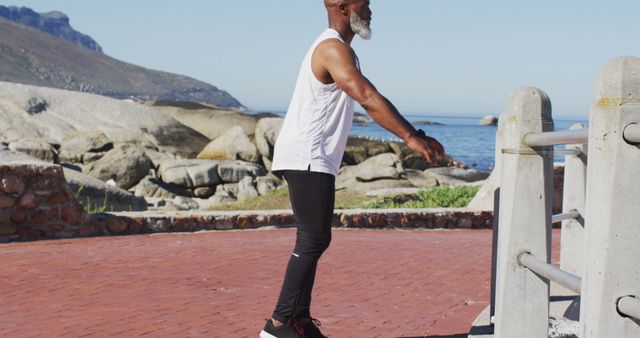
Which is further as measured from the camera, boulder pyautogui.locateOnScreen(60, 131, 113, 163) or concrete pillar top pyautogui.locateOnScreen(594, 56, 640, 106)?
boulder pyautogui.locateOnScreen(60, 131, 113, 163)

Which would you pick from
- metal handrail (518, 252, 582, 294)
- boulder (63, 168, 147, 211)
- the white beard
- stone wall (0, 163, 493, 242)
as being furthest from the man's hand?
boulder (63, 168, 147, 211)

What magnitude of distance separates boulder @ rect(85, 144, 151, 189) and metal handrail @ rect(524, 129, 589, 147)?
18.9 metres

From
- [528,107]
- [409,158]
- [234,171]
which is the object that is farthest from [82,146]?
[528,107]

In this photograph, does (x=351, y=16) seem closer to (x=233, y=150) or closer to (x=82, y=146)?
(x=82, y=146)

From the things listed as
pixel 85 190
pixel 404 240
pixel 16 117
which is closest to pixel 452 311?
pixel 404 240

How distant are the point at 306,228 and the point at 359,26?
98 centimetres

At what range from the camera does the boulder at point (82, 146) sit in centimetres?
2366

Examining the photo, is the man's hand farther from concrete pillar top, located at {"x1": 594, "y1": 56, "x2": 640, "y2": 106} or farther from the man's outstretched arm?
concrete pillar top, located at {"x1": 594, "y1": 56, "x2": 640, "y2": 106}

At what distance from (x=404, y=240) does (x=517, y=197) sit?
7.25m

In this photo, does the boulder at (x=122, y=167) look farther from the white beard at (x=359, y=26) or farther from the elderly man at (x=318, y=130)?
the white beard at (x=359, y=26)

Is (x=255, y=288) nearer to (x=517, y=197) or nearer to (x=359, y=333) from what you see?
(x=359, y=333)

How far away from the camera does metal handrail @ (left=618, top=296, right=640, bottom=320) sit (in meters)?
2.62

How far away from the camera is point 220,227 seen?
11.6 metres

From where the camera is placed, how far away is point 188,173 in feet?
74.9
